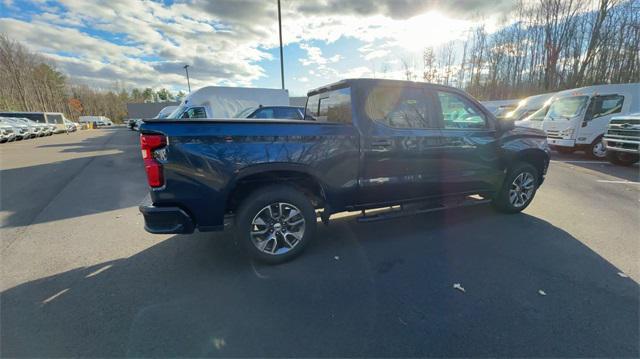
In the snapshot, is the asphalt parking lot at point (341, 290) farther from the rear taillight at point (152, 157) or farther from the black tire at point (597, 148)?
the black tire at point (597, 148)

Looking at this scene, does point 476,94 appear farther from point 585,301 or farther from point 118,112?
point 118,112

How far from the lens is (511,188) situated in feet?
15.5

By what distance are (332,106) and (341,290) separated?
2.44m

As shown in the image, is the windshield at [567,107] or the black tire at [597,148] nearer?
the black tire at [597,148]

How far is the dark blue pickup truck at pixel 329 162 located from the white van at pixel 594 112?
772cm

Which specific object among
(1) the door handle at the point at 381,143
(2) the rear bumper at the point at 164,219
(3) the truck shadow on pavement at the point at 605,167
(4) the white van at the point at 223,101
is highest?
(4) the white van at the point at 223,101

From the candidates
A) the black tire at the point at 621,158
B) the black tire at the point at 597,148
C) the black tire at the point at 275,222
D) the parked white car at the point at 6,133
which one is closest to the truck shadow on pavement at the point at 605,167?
the black tire at the point at 621,158

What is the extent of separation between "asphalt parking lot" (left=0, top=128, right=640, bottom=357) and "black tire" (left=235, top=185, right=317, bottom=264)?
0.21 metres

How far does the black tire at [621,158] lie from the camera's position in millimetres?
8727

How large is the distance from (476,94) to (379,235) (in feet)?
128

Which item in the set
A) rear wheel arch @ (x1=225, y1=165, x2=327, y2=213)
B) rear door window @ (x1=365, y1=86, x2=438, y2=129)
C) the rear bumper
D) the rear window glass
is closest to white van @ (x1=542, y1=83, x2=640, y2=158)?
rear door window @ (x1=365, y1=86, x2=438, y2=129)

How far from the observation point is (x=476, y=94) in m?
35.9

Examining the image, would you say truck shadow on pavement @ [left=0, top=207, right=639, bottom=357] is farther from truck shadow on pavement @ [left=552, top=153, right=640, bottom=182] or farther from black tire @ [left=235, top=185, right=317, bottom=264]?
truck shadow on pavement @ [left=552, top=153, right=640, bottom=182]

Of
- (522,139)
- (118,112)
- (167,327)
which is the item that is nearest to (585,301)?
(522,139)
